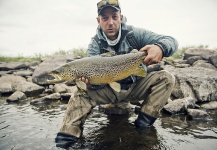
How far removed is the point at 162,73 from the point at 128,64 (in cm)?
95

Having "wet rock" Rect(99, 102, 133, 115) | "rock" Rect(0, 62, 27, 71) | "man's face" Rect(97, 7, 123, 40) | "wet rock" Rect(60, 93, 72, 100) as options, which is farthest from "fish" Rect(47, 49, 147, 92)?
"rock" Rect(0, 62, 27, 71)

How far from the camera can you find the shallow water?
3.55 m

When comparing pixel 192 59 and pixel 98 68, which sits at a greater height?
pixel 98 68

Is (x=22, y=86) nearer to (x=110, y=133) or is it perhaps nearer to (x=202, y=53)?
(x=110, y=133)

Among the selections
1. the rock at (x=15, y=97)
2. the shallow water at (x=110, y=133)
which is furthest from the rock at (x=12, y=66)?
the shallow water at (x=110, y=133)

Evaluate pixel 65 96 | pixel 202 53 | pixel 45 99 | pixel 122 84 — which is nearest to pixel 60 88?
pixel 65 96

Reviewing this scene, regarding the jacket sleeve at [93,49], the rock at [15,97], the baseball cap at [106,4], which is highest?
the baseball cap at [106,4]

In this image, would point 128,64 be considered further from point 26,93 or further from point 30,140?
point 26,93

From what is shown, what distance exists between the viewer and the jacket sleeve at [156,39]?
4004 mm

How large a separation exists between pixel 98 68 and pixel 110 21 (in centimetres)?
115

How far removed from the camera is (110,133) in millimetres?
4121

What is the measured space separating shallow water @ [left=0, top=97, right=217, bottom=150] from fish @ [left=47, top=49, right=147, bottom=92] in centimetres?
103

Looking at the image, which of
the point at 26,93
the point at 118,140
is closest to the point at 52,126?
the point at 118,140

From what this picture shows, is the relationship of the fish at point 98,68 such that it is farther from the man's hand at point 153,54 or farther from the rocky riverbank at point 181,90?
the rocky riverbank at point 181,90
